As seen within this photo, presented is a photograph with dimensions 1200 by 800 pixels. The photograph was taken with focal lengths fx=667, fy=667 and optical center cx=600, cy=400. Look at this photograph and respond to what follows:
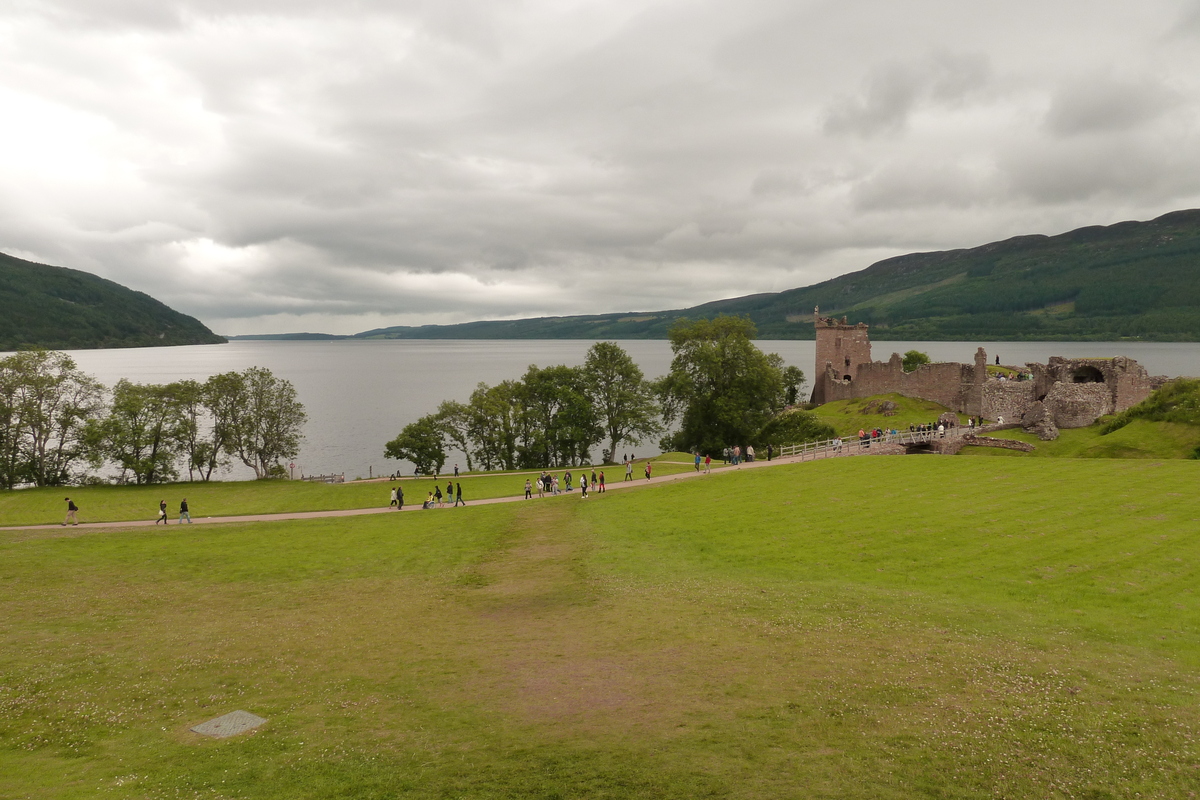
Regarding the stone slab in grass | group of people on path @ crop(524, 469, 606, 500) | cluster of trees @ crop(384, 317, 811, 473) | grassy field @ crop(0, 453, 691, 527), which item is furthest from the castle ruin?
→ the stone slab in grass

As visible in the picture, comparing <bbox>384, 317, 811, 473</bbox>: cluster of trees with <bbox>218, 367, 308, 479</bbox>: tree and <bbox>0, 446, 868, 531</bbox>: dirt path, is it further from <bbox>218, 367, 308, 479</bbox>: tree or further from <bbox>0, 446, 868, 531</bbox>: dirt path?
<bbox>0, 446, 868, 531</bbox>: dirt path

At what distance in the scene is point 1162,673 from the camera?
12500mm

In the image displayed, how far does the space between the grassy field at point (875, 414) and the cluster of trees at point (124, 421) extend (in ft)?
170

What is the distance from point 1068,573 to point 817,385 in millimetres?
61464

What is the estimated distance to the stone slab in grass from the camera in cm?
1149

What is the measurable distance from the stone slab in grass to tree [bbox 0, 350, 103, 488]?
55997mm

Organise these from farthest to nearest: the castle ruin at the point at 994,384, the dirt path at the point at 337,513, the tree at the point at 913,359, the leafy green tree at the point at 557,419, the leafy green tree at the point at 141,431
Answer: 1. the tree at the point at 913,359
2. the leafy green tree at the point at 557,419
3. the leafy green tree at the point at 141,431
4. the castle ruin at the point at 994,384
5. the dirt path at the point at 337,513

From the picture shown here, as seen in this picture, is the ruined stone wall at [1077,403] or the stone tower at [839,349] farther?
the stone tower at [839,349]

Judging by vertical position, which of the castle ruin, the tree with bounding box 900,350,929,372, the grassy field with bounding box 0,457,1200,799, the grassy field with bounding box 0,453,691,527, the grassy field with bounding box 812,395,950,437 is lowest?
the grassy field with bounding box 0,457,1200,799

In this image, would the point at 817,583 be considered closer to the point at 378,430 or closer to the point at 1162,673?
the point at 1162,673

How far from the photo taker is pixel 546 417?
220 ft

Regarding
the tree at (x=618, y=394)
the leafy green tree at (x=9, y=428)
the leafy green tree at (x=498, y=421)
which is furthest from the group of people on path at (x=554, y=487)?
the leafy green tree at (x=9, y=428)

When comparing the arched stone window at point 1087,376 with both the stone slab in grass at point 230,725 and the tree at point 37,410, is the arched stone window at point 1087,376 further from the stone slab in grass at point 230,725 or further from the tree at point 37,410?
the tree at point 37,410

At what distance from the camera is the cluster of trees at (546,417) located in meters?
63.9
